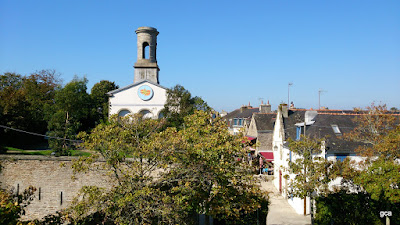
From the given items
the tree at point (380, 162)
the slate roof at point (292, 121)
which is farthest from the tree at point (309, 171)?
the slate roof at point (292, 121)

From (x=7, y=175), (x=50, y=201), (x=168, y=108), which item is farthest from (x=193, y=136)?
(x=168, y=108)

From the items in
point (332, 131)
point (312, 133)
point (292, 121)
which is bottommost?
point (312, 133)

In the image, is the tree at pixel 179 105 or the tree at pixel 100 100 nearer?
the tree at pixel 179 105

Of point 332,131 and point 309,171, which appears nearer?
point 309,171

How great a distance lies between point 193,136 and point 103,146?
326 centimetres

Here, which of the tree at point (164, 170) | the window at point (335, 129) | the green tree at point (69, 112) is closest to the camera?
the tree at point (164, 170)

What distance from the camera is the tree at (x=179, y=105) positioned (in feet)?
94.5

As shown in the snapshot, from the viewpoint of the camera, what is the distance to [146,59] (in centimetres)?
3734

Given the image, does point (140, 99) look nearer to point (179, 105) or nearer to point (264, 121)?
point (179, 105)

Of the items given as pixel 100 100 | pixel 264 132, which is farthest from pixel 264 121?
pixel 100 100

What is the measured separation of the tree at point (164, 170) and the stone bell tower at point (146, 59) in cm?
2471

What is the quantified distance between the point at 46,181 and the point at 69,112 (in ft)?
41.7

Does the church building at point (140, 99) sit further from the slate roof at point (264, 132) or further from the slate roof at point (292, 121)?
the slate roof at point (292, 121)

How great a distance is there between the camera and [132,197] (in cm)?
897
